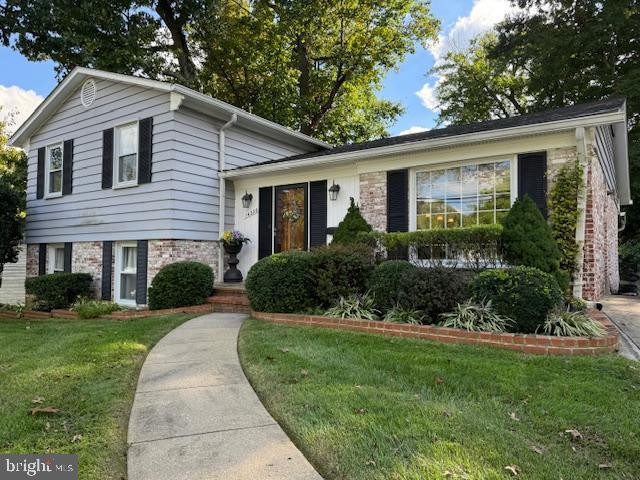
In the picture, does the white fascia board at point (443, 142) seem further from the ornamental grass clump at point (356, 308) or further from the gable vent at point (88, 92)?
the gable vent at point (88, 92)

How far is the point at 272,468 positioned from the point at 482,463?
112cm

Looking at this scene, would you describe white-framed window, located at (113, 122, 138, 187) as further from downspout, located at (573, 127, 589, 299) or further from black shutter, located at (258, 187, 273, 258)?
downspout, located at (573, 127, 589, 299)

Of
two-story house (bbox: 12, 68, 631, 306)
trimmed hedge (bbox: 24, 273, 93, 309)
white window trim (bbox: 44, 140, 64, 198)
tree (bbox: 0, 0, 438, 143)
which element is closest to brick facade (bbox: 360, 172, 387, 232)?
two-story house (bbox: 12, 68, 631, 306)

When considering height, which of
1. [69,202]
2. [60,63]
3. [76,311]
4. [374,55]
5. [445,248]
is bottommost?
[76,311]

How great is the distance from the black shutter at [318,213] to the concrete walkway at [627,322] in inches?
218

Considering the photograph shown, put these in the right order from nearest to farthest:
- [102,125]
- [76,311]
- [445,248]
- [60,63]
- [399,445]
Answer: [399,445]
[445,248]
[76,311]
[102,125]
[60,63]

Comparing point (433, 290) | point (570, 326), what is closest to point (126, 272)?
point (433, 290)

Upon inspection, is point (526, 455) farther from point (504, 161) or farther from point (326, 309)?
point (504, 161)

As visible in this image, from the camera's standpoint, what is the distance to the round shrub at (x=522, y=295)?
4.88 meters

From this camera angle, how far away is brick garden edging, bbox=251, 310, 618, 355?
173 inches

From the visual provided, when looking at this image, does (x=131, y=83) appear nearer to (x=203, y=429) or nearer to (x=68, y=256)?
(x=68, y=256)

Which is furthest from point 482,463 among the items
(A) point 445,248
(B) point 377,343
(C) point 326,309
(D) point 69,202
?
(D) point 69,202

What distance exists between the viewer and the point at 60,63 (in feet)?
54.6

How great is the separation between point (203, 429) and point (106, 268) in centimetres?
873
